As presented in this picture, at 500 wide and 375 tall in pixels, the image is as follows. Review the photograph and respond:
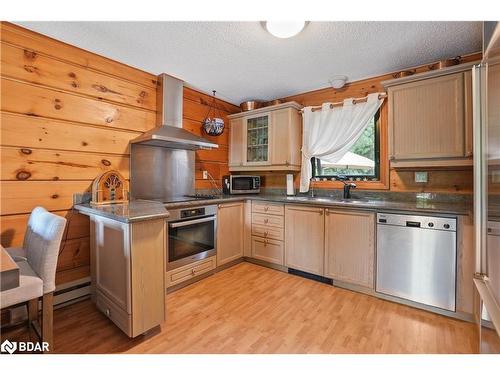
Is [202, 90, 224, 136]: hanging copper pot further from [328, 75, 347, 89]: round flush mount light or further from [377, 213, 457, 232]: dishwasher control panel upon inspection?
[377, 213, 457, 232]: dishwasher control panel

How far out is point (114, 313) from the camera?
5.52 feet

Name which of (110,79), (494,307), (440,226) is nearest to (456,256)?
(440,226)

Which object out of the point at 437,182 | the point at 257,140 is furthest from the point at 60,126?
the point at 437,182

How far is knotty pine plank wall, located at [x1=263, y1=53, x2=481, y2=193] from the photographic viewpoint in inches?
87.7

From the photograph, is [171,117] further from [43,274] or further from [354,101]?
[354,101]

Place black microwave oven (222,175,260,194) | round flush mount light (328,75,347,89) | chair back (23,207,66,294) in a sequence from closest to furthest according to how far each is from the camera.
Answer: chair back (23,207,66,294)
round flush mount light (328,75,347,89)
black microwave oven (222,175,260,194)

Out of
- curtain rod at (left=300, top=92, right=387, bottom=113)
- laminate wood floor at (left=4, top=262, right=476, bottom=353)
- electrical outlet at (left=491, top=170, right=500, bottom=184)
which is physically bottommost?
laminate wood floor at (left=4, top=262, right=476, bottom=353)

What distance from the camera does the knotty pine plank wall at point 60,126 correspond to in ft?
5.91

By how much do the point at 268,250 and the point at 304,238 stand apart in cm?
52

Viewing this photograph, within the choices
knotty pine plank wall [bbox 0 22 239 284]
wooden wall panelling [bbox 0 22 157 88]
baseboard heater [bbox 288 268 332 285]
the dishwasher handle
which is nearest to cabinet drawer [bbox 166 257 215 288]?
knotty pine plank wall [bbox 0 22 239 284]

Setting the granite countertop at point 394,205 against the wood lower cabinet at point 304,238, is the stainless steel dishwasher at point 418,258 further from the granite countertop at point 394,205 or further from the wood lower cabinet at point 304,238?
the wood lower cabinet at point 304,238

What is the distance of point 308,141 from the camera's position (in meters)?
3.12

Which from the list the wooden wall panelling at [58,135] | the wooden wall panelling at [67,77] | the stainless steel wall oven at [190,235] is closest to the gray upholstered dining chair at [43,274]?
the wooden wall panelling at [58,135]

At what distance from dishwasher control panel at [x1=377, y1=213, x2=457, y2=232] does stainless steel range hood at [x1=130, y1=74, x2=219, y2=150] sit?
6.24 feet
